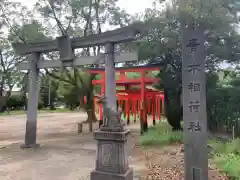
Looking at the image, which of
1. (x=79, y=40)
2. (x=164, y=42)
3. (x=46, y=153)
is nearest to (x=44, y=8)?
(x=79, y=40)

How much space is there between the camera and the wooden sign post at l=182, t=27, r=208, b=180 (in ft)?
13.6

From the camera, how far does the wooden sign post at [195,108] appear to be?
415 centimetres

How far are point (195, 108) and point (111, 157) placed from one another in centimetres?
187

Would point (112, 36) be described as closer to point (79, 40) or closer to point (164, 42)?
point (79, 40)

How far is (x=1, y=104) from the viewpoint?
2830cm

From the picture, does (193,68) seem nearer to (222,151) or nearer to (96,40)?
(222,151)

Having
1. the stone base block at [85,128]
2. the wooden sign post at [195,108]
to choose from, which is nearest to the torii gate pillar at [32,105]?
the stone base block at [85,128]

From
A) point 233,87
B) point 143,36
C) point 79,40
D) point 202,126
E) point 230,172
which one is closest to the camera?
point 202,126

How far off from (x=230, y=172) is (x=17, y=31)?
525 inches

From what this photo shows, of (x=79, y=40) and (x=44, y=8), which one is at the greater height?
(x=44, y=8)

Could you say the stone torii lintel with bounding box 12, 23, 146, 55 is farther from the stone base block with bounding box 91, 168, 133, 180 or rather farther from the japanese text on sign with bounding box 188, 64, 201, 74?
the stone base block with bounding box 91, 168, 133, 180

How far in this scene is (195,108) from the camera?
4.22 metres

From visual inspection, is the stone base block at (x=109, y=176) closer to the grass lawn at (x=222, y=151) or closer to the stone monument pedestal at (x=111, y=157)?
the stone monument pedestal at (x=111, y=157)

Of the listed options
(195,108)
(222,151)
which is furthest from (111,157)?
(222,151)
